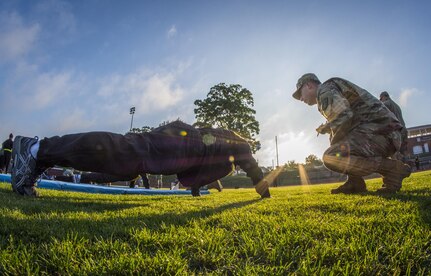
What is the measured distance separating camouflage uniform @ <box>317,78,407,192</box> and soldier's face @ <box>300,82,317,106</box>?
45 cm

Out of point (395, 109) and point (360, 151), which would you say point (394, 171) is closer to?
point (360, 151)

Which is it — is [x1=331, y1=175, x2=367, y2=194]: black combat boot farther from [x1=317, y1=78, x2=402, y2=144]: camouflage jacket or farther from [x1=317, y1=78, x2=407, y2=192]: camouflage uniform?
[x1=317, y1=78, x2=402, y2=144]: camouflage jacket

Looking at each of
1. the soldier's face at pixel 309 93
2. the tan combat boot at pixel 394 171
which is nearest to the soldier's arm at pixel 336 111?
the soldier's face at pixel 309 93

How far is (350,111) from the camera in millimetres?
3523

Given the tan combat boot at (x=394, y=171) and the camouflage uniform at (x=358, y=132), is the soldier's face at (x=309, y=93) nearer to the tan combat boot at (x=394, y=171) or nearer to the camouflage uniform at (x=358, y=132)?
the camouflage uniform at (x=358, y=132)

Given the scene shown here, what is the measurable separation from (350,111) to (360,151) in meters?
0.55

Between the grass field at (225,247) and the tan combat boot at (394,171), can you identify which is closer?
the grass field at (225,247)

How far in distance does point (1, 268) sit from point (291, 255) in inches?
40.1

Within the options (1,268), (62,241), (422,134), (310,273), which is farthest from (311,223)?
(422,134)

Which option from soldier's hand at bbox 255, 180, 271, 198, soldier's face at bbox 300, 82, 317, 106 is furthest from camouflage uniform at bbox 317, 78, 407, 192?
soldier's hand at bbox 255, 180, 271, 198

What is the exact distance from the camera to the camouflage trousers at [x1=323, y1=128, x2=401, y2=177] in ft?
11.8

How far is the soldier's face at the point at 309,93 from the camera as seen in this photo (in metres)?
4.32

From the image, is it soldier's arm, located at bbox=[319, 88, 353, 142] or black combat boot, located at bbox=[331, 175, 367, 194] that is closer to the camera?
soldier's arm, located at bbox=[319, 88, 353, 142]

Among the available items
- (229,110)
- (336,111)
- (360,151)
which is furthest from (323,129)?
(229,110)
